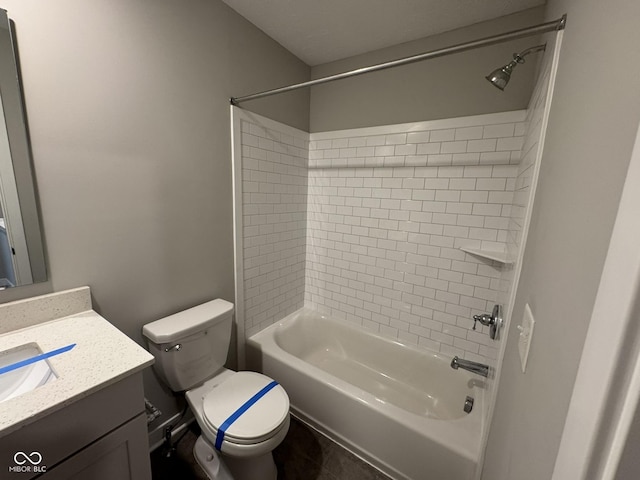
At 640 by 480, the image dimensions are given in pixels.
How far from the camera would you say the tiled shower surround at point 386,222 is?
5.30ft

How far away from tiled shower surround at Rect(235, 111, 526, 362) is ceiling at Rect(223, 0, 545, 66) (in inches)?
20.9

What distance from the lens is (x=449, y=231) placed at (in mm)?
1737

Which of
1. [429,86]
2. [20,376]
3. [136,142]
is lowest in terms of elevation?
[20,376]

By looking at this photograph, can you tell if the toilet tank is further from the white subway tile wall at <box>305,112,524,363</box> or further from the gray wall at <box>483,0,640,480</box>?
the gray wall at <box>483,0,640,480</box>

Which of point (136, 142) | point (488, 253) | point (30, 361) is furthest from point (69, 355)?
point (488, 253)

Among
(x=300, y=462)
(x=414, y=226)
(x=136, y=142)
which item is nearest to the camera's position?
(x=136, y=142)

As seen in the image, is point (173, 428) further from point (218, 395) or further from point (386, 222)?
point (386, 222)

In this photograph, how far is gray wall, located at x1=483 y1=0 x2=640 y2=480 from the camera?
0.34 meters

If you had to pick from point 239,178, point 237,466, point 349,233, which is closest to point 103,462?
point 237,466

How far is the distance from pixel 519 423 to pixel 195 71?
1.88m

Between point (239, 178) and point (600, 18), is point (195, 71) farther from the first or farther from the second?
point (600, 18)

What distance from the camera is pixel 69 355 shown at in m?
0.83

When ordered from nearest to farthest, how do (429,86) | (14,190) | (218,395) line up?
(14,190)
(218,395)
(429,86)

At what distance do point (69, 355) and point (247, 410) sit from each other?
74 cm
